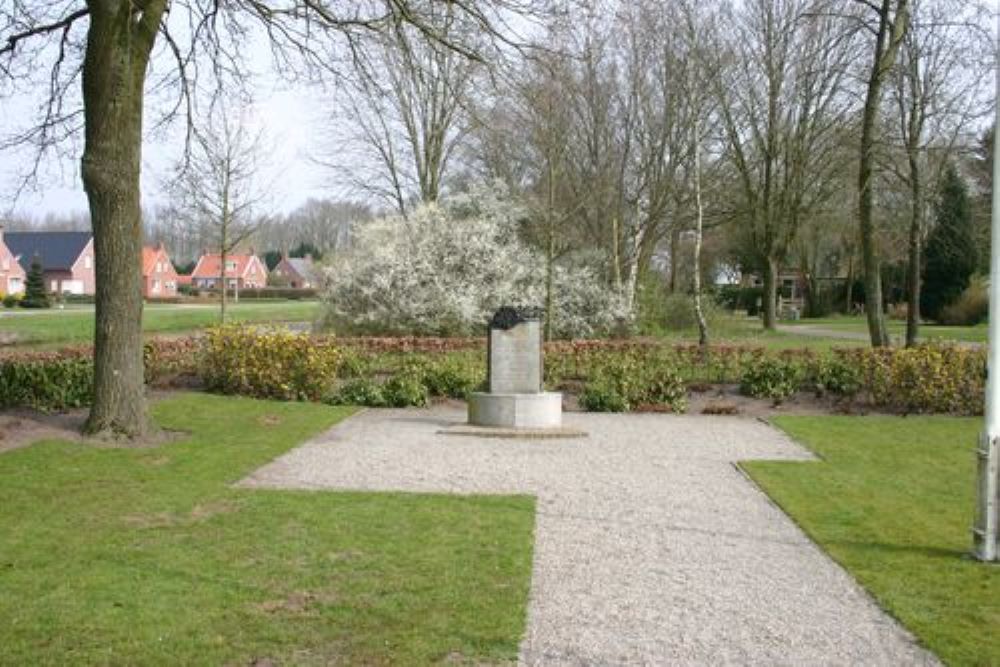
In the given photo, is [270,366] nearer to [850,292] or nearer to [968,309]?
[968,309]

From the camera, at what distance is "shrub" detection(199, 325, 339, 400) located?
15695 mm

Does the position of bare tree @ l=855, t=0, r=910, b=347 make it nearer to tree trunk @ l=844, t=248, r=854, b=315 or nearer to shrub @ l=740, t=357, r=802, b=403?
shrub @ l=740, t=357, r=802, b=403

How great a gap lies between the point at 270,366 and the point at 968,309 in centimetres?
3650

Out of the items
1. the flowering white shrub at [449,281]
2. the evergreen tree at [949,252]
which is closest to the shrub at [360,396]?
the flowering white shrub at [449,281]

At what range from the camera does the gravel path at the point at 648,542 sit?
5.09 metres

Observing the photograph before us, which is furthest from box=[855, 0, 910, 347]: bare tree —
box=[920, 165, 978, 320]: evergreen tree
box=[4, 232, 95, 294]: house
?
box=[4, 232, 95, 294]: house

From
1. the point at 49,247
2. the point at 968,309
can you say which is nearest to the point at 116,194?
the point at 968,309

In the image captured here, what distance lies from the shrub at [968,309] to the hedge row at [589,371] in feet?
98.5

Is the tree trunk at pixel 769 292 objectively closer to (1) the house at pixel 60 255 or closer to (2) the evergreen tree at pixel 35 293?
(2) the evergreen tree at pixel 35 293

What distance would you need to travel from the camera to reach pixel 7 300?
6159 cm

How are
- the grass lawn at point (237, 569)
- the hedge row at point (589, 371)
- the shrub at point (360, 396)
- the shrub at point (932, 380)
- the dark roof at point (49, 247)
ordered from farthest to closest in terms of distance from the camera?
the dark roof at point (49, 247), the shrub at point (360, 396), the hedge row at point (589, 371), the shrub at point (932, 380), the grass lawn at point (237, 569)

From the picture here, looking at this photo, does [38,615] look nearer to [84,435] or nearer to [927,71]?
[84,435]

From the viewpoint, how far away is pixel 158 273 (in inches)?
3720

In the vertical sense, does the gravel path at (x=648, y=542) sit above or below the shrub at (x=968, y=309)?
below
